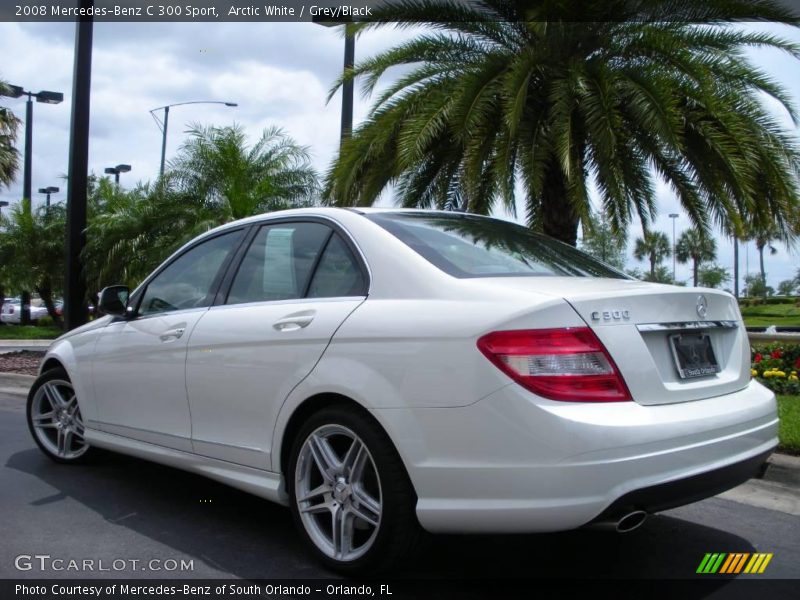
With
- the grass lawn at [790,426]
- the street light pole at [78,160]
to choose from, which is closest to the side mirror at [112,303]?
the grass lawn at [790,426]

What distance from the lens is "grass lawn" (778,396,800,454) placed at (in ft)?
16.6

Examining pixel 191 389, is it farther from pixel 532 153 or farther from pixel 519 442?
pixel 532 153

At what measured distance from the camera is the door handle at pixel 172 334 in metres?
4.21

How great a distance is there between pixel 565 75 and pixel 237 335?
22.9 feet

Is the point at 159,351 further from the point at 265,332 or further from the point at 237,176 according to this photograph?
the point at 237,176

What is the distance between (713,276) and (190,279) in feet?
251

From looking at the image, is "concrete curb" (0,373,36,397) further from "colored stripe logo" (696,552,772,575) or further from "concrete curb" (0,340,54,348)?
"concrete curb" (0,340,54,348)

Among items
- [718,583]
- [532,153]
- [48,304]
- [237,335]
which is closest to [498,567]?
[718,583]

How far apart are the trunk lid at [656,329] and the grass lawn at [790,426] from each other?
192 centimetres

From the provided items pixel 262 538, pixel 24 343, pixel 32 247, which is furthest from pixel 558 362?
pixel 32 247

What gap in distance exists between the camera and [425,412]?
9.59 feet

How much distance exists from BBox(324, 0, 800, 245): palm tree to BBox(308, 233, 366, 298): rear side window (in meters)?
5.35

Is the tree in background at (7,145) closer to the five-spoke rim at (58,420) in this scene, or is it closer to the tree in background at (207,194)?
the tree in background at (207,194)

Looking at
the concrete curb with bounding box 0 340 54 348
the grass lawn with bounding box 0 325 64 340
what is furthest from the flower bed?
the grass lawn with bounding box 0 325 64 340
